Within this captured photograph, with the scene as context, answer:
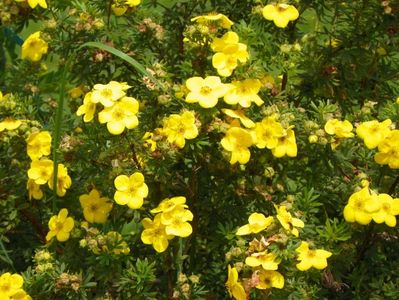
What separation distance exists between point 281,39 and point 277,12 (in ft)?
0.96

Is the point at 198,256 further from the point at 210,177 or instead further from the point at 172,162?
the point at 172,162

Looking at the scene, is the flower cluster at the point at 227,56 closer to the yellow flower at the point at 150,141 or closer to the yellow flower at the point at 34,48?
the yellow flower at the point at 150,141

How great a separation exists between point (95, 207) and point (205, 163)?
0.37 meters

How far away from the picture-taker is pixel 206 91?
85.0 inches

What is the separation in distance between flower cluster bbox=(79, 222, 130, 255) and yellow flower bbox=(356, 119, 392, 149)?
0.79m

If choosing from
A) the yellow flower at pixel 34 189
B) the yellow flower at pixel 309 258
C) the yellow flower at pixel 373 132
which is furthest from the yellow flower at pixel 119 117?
the yellow flower at pixel 373 132

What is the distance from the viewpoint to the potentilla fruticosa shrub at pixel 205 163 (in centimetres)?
215

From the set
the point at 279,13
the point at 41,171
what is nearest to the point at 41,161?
the point at 41,171

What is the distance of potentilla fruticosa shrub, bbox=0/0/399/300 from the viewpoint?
215cm

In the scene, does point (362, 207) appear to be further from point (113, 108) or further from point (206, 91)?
point (113, 108)

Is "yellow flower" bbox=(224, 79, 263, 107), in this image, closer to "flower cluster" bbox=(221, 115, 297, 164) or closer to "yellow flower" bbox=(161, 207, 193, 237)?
"flower cluster" bbox=(221, 115, 297, 164)

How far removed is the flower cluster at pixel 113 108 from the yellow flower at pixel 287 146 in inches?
17.2

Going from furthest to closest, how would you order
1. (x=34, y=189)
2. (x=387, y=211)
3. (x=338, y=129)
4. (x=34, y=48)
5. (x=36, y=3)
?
(x=34, y=48), (x=36, y=3), (x=34, y=189), (x=338, y=129), (x=387, y=211)

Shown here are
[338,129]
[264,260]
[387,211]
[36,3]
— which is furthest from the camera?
[36,3]
